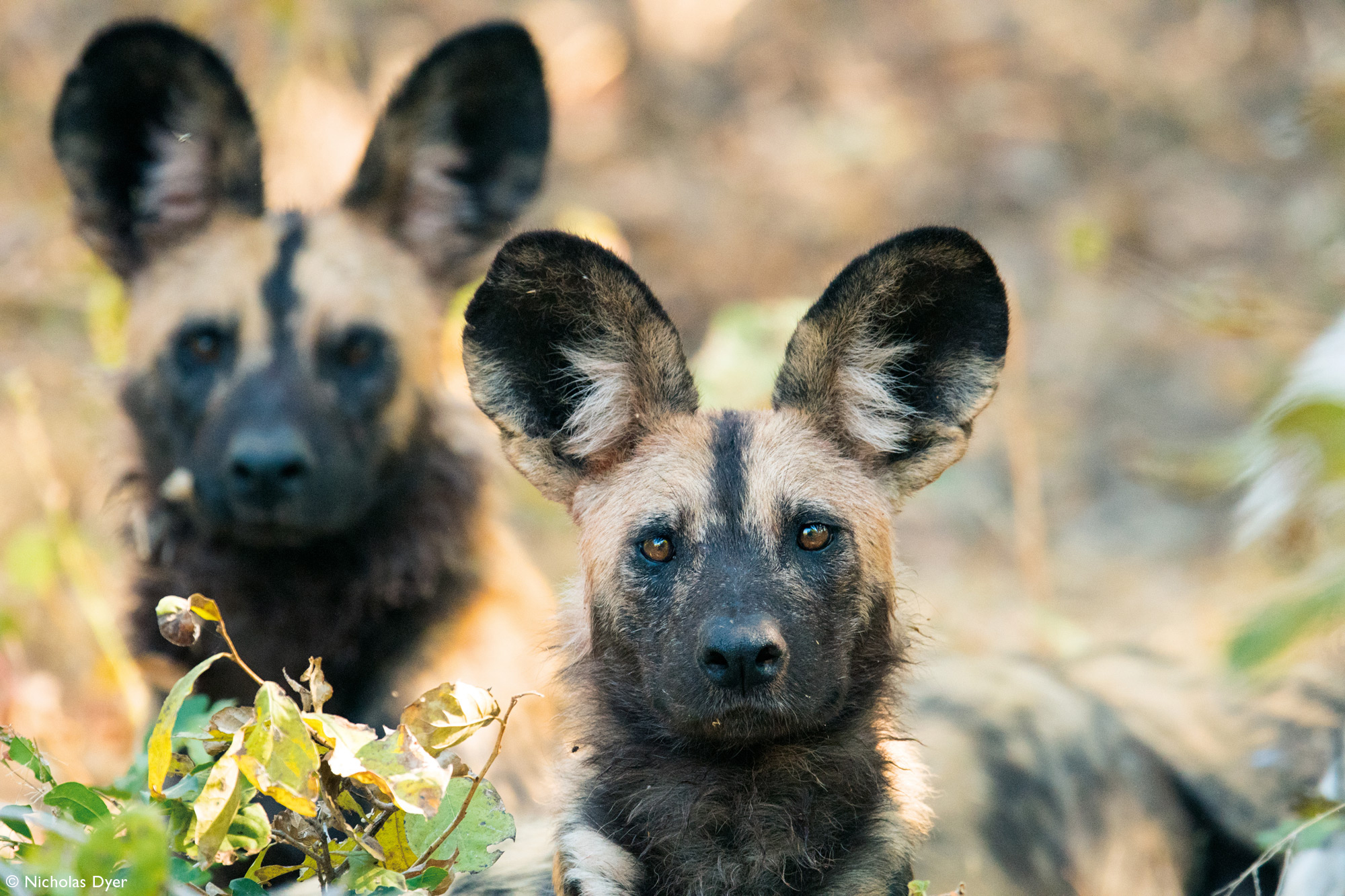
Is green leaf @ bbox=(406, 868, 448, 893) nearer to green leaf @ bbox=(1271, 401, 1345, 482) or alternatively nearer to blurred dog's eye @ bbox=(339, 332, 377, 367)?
green leaf @ bbox=(1271, 401, 1345, 482)

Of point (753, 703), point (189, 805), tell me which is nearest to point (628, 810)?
point (753, 703)

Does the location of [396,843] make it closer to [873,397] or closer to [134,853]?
[134,853]

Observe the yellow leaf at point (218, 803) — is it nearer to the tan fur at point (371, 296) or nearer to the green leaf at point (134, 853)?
the green leaf at point (134, 853)

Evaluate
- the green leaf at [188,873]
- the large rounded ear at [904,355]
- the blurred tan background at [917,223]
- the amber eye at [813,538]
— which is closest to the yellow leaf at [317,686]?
the green leaf at [188,873]

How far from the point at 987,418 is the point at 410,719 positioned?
22.5 feet

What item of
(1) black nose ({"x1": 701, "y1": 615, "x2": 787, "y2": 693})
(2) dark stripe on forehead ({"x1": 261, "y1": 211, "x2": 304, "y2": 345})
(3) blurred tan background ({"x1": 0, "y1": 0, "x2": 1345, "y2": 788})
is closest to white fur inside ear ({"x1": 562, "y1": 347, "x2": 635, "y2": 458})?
(1) black nose ({"x1": 701, "y1": 615, "x2": 787, "y2": 693})

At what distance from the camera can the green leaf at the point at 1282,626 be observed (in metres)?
2.49

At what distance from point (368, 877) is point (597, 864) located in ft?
1.51

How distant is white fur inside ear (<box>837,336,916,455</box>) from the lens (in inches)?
130

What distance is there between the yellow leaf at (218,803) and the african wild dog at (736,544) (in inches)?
27.3

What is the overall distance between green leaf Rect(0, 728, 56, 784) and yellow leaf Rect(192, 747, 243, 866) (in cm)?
38

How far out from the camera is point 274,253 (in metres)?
4.68

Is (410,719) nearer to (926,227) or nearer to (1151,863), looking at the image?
(926,227)

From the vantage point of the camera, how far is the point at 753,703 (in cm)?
279
